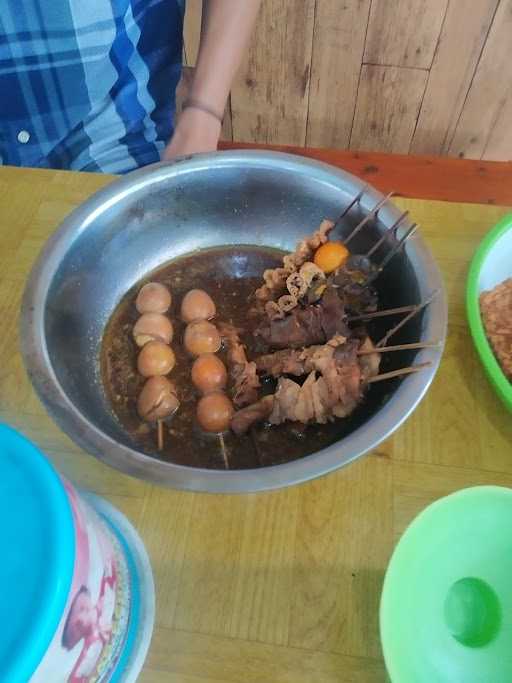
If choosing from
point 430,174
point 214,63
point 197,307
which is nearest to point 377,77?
point 430,174

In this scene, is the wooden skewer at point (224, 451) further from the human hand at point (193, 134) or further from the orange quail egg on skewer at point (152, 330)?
the human hand at point (193, 134)

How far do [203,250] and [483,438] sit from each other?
506mm

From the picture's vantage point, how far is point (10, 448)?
Answer: 0.44m

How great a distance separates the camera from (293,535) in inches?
27.2

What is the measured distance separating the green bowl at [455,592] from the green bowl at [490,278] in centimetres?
19

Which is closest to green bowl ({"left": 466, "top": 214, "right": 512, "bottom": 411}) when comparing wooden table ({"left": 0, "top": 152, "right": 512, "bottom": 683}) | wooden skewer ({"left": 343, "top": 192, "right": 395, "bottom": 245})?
wooden table ({"left": 0, "top": 152, "right": 512, "bottom": 683})

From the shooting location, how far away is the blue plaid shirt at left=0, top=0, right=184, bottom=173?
959 millimetres

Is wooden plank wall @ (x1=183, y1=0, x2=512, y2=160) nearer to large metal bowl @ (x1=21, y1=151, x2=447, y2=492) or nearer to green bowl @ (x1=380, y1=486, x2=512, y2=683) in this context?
large metal bowl @ (x1=21, y1=151, x2=447, y2=492)

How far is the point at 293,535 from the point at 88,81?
85cm

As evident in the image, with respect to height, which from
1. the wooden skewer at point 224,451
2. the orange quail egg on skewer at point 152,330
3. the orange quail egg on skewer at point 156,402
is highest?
the orange quail egg on skewer at point 152,330

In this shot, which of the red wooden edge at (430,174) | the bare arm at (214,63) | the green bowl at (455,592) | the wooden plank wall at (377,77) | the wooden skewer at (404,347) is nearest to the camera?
the green bowl at (455,592)

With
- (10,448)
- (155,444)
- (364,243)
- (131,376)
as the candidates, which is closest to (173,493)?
(155,444)

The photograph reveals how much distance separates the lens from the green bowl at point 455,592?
0.55 metres

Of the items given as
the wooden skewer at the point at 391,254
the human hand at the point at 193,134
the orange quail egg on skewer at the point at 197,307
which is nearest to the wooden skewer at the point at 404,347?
the wooden skewer at the point at 391,254
